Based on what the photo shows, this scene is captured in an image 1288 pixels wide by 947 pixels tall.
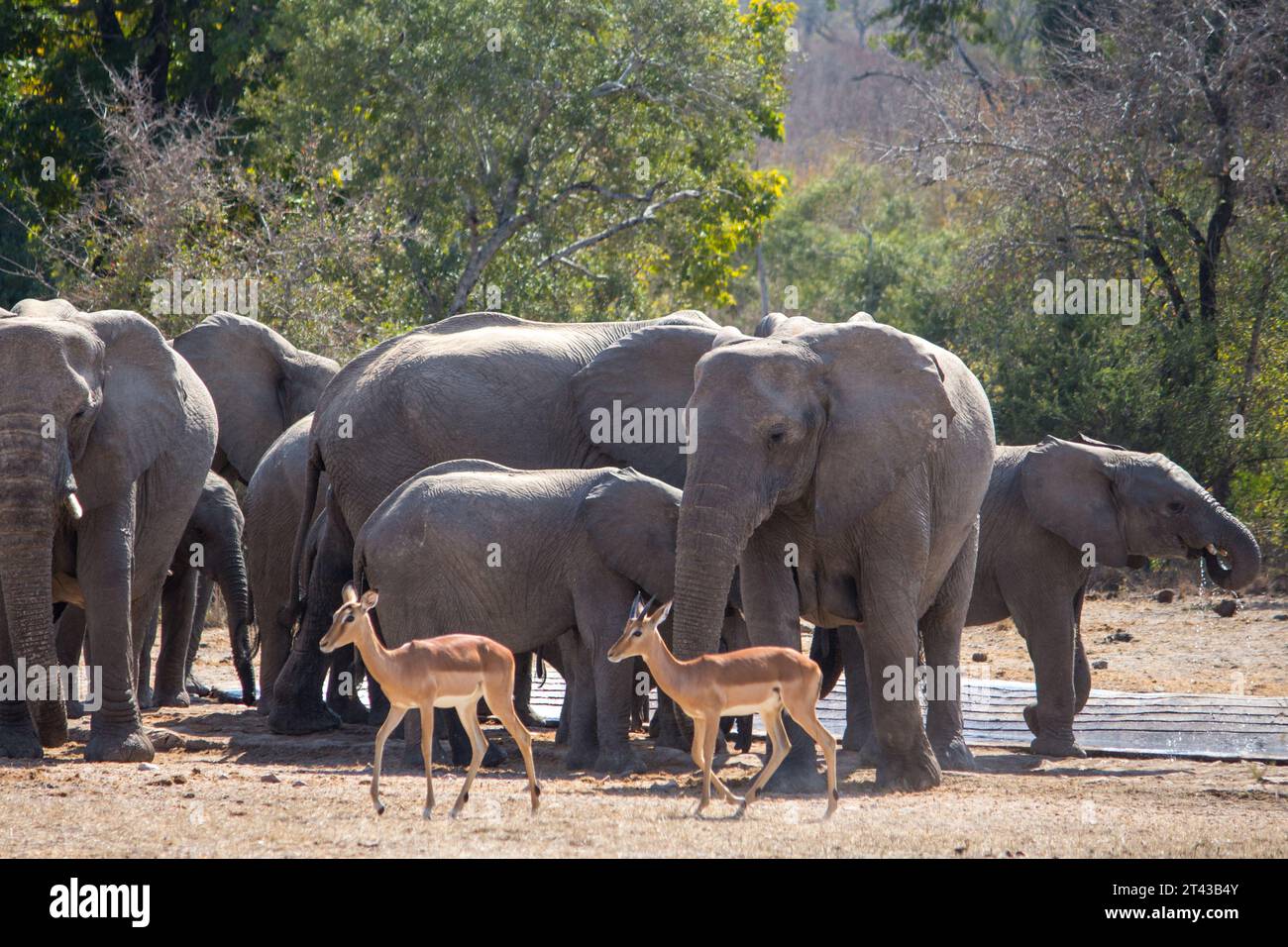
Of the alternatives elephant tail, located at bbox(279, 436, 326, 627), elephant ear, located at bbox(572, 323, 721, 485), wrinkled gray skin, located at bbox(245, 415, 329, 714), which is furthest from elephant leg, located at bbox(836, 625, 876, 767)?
wrinkled gray skin, located at bbox(245, 415, 329, 714)

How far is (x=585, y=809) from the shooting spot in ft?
27.8

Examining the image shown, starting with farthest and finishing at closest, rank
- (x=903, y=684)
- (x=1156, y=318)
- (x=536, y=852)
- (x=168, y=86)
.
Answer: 1. (x=168, y=86)
2. (x=1156, y=318)
3. (x=903, y=684)
4. (x=536, y=852)

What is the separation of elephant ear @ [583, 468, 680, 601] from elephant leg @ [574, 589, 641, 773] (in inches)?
6.3

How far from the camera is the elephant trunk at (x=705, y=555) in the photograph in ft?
29.7

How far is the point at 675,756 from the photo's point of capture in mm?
10945

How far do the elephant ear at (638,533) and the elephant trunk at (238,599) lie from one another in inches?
203

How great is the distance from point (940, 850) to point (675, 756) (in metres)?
3.63

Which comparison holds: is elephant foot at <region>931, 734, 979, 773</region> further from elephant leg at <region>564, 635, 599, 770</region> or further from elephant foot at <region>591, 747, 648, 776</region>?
elephant leg at <region>564, 635, 599, 770</region>

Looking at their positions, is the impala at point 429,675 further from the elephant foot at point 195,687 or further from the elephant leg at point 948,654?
the elephant foot at point 195,687

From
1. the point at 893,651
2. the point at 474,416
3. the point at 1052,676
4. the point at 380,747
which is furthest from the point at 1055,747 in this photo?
the point at 380,747

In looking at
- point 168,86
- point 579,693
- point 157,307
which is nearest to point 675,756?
point 579,693

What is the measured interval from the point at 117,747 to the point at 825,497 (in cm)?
420

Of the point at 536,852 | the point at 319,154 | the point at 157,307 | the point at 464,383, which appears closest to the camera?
the point at 536,852

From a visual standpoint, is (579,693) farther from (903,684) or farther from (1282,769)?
(1282,769)
